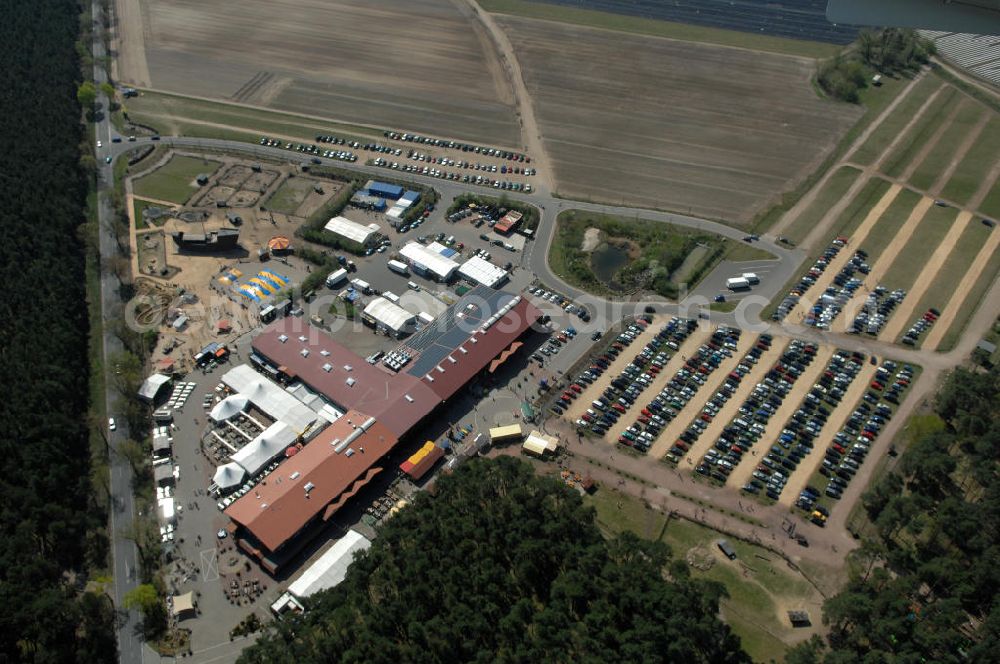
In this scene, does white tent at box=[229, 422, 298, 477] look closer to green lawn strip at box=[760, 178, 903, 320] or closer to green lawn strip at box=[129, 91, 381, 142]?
green lawn strip at box=[760, 178, 903, 320]

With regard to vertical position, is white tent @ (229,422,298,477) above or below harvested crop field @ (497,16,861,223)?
below

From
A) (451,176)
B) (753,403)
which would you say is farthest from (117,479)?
(753,403)

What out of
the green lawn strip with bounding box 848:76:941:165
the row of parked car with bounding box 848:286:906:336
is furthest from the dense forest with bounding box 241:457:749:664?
the green lawn strip with bounding box 848:76:941:165

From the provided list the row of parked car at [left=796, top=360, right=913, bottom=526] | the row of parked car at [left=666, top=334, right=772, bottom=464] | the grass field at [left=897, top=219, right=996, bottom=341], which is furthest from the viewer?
the grass field at [left=897, top=219, right=996, bottom=341]

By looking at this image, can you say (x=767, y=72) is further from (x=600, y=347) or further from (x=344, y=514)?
(x=344, y=514)

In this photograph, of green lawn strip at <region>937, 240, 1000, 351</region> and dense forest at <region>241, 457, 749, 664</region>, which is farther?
green lawn strip at <region>937, 240, 1000, 351</region>

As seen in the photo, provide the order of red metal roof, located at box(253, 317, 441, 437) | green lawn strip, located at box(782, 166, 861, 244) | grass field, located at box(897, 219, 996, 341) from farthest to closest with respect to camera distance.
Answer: green lawn strip, located at box(782, 166, 861, 244)
grass field, located at box(897, 219, 996, 341)
red metal roof, located at box(253, 317, 441, 437)

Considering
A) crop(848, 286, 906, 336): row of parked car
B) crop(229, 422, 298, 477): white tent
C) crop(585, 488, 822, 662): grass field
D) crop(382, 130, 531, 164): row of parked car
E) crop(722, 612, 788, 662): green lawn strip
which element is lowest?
crop(722, 612, 788, 662): green lawn strip
